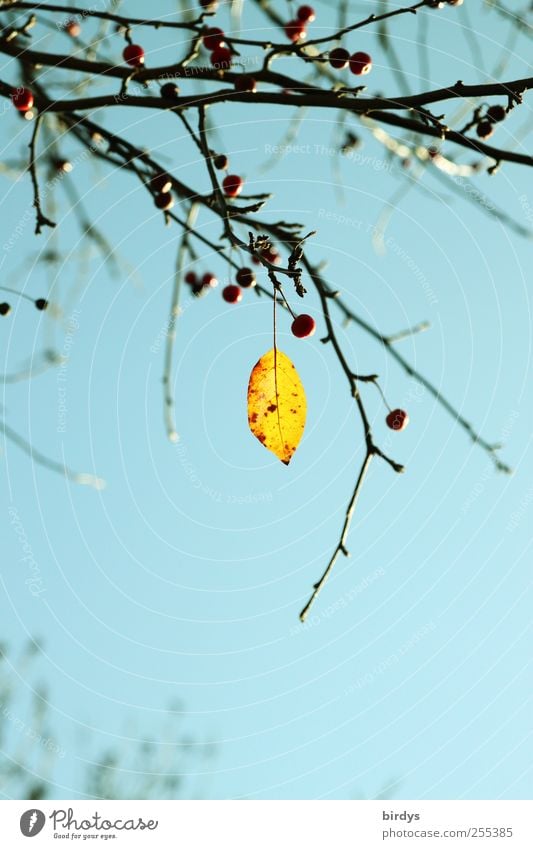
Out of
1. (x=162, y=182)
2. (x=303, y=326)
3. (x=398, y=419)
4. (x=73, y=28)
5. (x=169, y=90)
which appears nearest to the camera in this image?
(x=303, y=326)

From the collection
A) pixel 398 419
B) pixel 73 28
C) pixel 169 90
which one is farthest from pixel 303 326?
pixel 73 28

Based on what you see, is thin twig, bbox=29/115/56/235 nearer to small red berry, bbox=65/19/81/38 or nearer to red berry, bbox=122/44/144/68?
red berry, bbox=122/44/144/68

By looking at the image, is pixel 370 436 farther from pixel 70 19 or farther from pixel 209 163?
pixel 70 19

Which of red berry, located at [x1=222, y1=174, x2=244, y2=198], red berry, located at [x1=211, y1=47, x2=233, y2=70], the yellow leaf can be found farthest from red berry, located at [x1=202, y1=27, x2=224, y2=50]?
the yellow leaf

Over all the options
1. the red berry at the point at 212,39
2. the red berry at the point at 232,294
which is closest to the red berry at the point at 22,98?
the red berry at the point at 212,39

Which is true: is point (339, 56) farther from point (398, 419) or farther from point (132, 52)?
point (398, 419)
